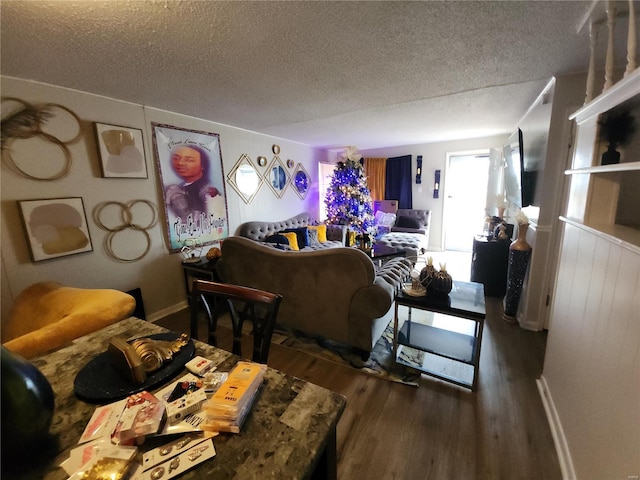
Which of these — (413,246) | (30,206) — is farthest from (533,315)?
(30,206)

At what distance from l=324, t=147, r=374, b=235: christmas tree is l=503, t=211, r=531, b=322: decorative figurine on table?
8.81 feet

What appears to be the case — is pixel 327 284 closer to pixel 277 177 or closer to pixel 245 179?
pixel 245 179

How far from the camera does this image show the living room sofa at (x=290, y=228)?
3.91 meters

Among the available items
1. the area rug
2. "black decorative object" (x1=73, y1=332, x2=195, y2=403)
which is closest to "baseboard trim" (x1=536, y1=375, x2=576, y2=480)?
the area rug

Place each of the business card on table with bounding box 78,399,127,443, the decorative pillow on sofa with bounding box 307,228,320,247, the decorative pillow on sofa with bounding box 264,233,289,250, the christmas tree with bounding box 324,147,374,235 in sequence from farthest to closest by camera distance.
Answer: the christmas tree with bounding box 324,147,374,235 → the decorative pillow on sofa with bounding box 307,228,320,247 → the decorative pillow on sofa with bounding box 264,233,289,250 → the business card on table with bounding box 78,399,127,443

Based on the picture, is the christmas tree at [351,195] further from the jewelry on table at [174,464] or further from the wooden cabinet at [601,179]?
the jewelry on table at [174,464]

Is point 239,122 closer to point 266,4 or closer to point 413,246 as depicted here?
point 266,4

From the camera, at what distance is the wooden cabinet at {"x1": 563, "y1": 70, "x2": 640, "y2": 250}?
1.17 m

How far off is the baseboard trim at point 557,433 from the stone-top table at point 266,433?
1.28m

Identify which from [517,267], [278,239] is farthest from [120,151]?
[517,267]

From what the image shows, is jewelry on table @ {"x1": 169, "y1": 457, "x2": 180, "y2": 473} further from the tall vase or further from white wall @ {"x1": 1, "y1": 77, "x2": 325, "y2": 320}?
the tall vase

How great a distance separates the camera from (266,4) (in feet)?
4.09

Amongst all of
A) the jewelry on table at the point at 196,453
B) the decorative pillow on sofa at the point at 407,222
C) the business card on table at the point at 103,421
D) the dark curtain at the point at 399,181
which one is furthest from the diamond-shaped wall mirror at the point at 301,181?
the jewelry on table at the point at 196,453

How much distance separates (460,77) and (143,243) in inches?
136
